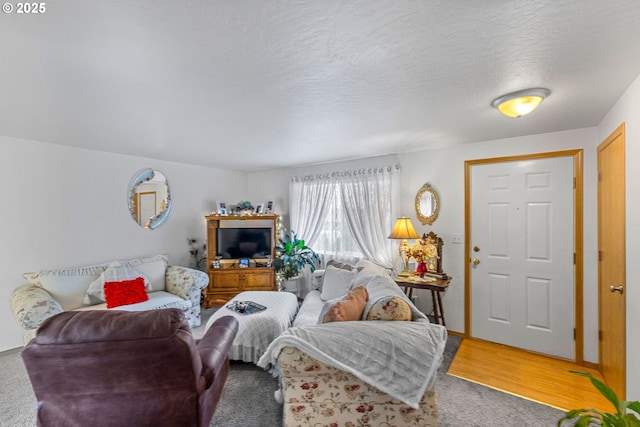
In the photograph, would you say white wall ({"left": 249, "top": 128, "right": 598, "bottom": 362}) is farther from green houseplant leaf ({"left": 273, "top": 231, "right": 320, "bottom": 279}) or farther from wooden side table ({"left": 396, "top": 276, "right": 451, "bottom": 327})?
green houseplant leaf ({"left": 273, "top": 231, "right": 320, "bottom": 279})

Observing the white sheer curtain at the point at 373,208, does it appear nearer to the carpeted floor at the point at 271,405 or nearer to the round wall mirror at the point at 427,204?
the round wall mirror at the point at 427,204

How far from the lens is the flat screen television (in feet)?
14.8

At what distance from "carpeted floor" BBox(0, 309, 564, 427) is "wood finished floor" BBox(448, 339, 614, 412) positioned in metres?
0.14

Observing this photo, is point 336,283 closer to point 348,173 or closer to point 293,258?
point 293,258

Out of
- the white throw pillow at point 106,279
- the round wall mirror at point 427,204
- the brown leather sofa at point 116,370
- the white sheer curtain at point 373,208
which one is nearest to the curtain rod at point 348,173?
the white sheer curtain at point 373,208

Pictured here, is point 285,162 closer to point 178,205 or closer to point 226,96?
point 178,205

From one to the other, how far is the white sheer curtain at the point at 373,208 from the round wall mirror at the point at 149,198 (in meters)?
2.74

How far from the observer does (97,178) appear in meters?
3.48

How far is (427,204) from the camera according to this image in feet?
11.5

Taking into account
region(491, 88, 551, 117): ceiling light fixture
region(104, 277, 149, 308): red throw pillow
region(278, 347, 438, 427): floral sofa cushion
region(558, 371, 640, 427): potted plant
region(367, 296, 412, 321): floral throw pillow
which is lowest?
region(278, 347, 438, 427): floral sofa cushion

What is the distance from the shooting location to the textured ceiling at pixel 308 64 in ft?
3.72

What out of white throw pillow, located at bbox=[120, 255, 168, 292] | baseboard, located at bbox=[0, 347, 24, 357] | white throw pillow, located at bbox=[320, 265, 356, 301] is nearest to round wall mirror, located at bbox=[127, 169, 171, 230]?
white throw pillow, located at bbox=[120, 255, 168, 292]

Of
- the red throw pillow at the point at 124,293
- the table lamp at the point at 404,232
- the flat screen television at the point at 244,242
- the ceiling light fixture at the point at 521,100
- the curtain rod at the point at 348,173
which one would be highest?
the ceiling light fixture at the point at 521,100

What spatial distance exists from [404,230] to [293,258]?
6.08 ft
